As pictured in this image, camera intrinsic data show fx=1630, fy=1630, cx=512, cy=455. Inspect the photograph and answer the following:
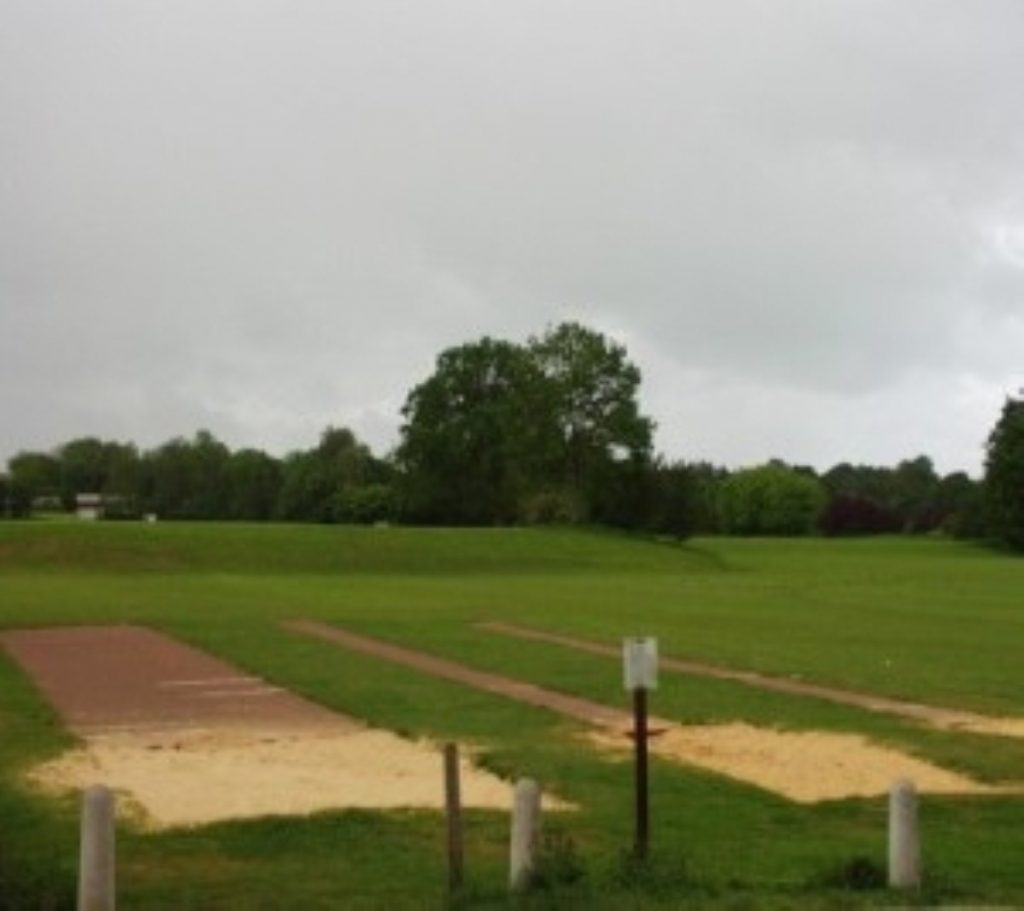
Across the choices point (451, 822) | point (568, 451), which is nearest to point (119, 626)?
point (451, 822)

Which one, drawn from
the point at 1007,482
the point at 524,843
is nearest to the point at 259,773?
the point at 524,843

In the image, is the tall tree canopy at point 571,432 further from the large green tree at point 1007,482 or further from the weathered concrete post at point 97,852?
the weathered concrete post at point 97,852

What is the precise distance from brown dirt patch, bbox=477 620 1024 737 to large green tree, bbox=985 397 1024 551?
9099 cm

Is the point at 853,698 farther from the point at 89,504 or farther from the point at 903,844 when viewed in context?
the point at 89,504

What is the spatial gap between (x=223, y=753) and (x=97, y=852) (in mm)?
9447

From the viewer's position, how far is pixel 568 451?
105 m

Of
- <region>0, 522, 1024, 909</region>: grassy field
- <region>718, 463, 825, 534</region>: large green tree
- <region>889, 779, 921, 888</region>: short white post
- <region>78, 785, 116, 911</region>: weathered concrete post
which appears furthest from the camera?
<region>718, 463, 825, 534</region>: large green tree

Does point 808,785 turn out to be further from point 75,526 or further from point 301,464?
point 301,464

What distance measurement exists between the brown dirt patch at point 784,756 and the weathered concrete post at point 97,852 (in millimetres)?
7955

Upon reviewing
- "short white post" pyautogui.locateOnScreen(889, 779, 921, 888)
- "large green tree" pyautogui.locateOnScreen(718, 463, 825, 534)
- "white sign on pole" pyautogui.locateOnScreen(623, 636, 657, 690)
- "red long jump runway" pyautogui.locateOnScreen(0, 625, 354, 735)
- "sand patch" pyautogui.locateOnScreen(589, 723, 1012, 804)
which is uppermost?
"large green tree" pyautogui.locateOnScreen(718, 463, 825, 534)

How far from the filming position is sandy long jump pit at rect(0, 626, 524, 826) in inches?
579

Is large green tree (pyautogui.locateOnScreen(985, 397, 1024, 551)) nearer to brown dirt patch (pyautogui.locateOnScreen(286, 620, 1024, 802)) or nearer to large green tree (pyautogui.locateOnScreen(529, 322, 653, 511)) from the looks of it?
large green tree (pyautogui.locateOnScreen(529, 322, 653, 511))

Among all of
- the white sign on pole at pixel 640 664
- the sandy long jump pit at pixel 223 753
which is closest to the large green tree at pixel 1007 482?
→ the sandy long jump pit at pixel 223 753

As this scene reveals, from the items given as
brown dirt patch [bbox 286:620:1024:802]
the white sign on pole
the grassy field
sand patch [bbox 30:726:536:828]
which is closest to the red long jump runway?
the grassy field
